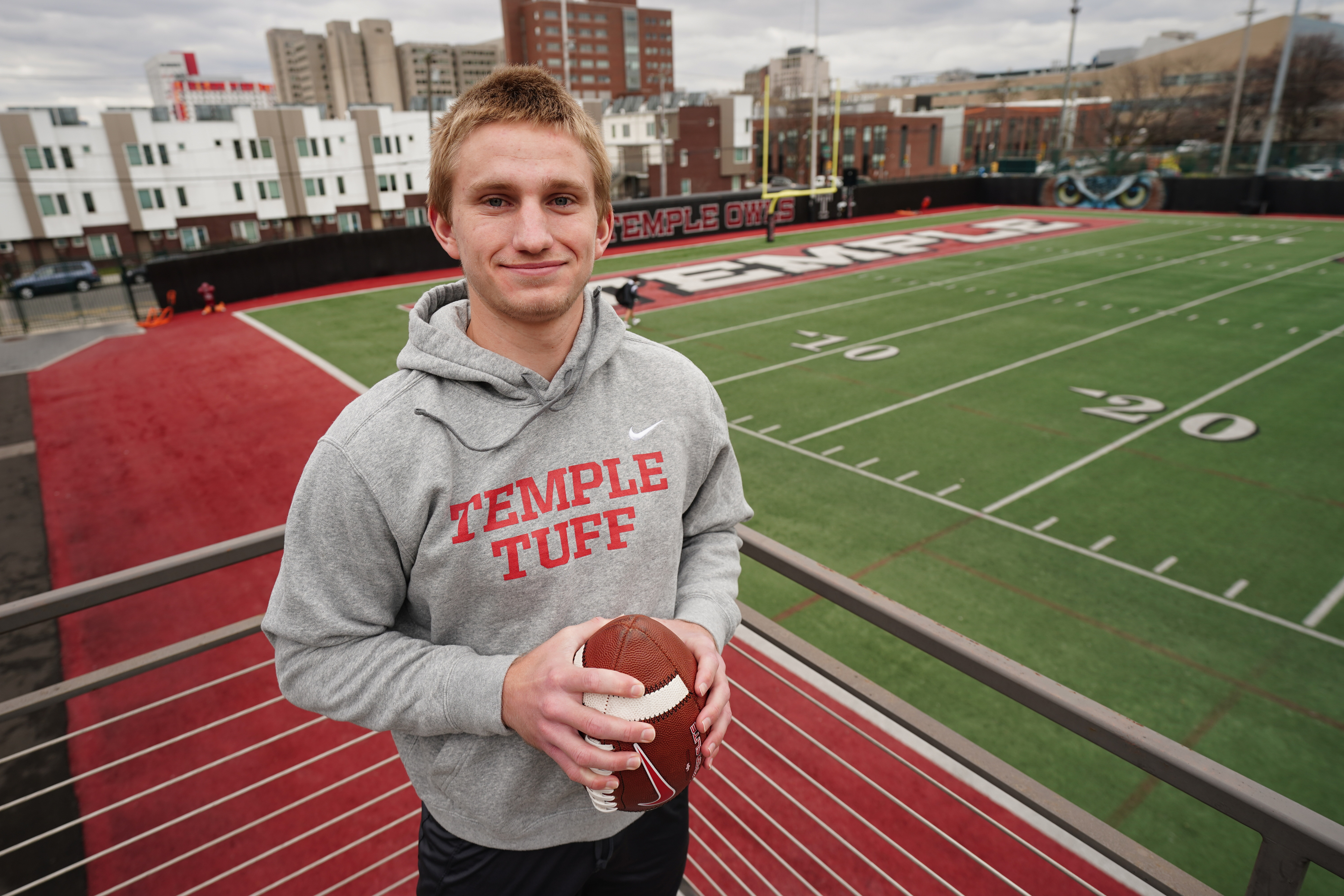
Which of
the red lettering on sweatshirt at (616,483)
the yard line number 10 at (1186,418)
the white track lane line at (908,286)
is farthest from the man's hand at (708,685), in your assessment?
the white track lane line at (908,286)

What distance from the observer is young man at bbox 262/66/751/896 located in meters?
1.46

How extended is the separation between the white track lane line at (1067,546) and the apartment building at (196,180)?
128ft

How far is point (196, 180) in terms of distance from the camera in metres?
44.8

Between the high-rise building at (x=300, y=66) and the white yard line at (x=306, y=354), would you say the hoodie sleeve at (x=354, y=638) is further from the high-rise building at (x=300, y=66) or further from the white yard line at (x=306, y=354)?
the high-rise building at (x=300, y=66)

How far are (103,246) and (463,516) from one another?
53.8m

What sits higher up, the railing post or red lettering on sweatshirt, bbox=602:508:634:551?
red lettering on sweatshirt, bbox=602:508:634:551

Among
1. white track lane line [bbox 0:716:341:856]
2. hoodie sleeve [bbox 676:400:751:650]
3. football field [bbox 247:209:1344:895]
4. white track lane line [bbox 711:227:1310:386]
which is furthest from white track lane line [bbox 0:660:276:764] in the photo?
white track lane line [bbox 711:227:1310:386]

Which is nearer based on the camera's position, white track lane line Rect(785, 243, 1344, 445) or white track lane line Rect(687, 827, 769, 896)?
white track lane line Rect(687, 827, 769, 896)

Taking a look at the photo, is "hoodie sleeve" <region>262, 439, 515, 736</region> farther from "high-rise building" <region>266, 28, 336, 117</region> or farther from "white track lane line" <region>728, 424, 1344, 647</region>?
"high-rise building" <region>266, 28, 336, 117</region>

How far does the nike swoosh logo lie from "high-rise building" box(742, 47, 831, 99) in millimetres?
135049

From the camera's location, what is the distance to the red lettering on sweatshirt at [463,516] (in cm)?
153

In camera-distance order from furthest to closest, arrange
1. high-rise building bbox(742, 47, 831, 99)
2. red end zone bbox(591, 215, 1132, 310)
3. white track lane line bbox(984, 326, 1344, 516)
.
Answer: high-rise building bbox(742, 47, 831, 99) → red end zone bbox(591, 215, 1132, 310) → white track lane line bbox(984, 326, 1344, 516)

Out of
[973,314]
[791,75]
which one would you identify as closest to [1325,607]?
[973,314]

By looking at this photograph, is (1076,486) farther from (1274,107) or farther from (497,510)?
(1274,107)
